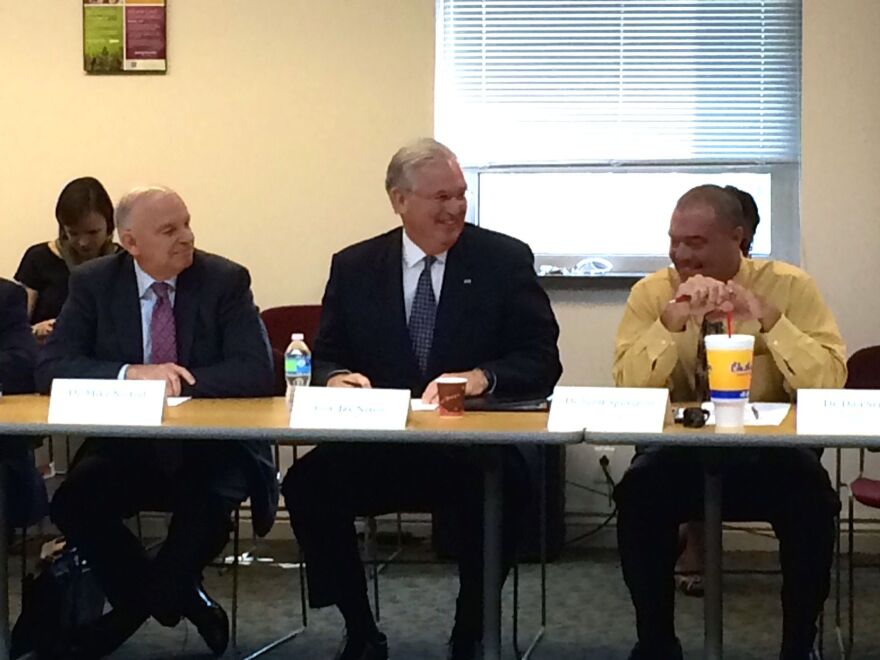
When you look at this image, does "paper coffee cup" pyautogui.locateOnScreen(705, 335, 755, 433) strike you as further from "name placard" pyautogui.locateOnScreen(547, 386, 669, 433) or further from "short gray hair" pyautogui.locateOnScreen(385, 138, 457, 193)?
"short gray hair" pyautogui.locateOnScreen(385, 138, 457, 193)

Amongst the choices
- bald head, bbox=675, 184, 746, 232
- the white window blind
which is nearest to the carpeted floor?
bald head, bbox=675, 184, 746, 232

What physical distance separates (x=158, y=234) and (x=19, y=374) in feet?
1.68

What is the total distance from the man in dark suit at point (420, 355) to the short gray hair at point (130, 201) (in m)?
0.49

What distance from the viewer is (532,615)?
148 inches

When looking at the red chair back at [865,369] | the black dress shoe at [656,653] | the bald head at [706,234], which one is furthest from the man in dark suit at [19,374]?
the red chair back at [865,369]

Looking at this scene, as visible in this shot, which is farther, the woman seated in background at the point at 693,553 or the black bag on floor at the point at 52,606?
the woman seated in background at the point at 693,553

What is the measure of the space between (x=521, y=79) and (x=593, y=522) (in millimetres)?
1652

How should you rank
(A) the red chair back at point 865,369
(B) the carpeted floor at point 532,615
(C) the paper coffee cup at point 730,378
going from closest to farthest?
(C) the paper coffee cup at point 730,378 < (B) the carpeted floor at point 532,615 < (A) the red chair back at point 865,369

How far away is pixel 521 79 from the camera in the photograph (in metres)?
4.63

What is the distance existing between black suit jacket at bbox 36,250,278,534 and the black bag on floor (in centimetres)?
44

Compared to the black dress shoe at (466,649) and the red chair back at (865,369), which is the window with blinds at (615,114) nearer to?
the red chair back at (865,369)

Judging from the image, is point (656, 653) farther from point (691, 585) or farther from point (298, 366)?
point (691, 585)

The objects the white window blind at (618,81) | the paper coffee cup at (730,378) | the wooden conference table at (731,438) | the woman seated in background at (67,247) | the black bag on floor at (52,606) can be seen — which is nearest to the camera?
the wooden conference table at (731,438)

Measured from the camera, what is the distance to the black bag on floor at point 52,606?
3.09 m
